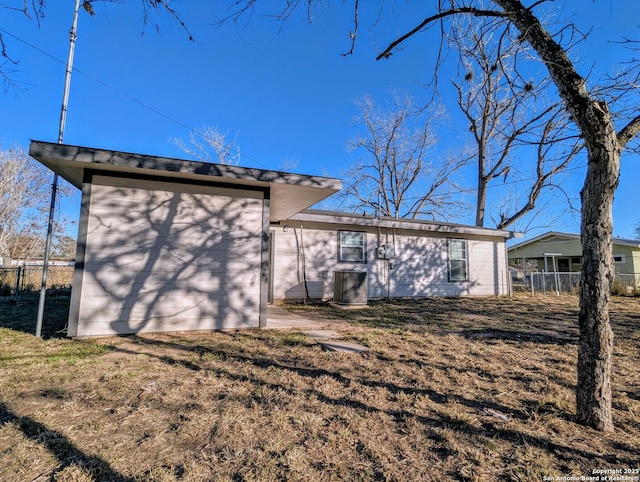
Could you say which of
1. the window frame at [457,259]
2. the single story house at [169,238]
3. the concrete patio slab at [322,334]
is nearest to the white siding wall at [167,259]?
the single story house at [169,238]

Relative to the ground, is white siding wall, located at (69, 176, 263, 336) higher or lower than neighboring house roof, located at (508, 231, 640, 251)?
lower

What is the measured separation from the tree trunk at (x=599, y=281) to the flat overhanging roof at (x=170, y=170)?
3577 millimetres

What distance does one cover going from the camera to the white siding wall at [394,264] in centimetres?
888

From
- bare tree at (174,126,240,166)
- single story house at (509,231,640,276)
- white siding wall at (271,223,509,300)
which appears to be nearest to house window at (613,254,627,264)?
single story house at (509,231,640,276)

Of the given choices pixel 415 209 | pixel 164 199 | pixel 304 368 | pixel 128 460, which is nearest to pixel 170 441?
pixel 128 460

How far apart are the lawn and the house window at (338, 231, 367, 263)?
5.10 metres

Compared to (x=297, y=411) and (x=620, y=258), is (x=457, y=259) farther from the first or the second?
(x=620, y=258)

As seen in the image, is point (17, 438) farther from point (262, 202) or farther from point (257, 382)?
point (262, 202)

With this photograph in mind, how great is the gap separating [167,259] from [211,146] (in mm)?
15091

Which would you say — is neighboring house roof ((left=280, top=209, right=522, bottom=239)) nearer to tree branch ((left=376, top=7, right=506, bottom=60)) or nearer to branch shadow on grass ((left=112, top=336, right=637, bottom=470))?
branch shadow on grass ((left=112, top=336, right=637, bottom=470))

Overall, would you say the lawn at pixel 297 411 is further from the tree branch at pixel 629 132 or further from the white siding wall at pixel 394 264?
the white siding wall at pixel 394 264

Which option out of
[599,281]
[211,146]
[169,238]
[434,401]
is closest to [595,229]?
[599,281]

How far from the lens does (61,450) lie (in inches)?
72.2

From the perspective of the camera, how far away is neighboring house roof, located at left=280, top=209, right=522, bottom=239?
884 cm
